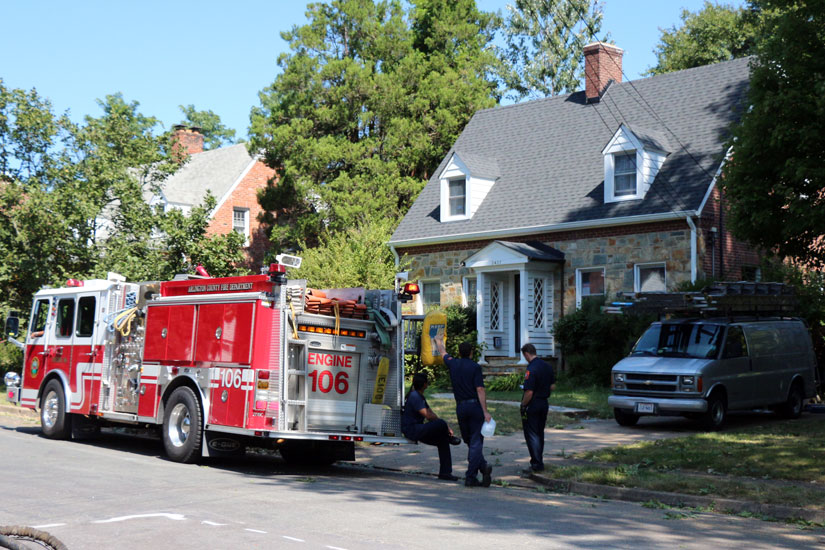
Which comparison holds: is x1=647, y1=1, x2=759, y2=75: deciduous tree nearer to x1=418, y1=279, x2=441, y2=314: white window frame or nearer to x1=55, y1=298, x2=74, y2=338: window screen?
x1=418, y1=279, x2=441, y2=314: white window frame

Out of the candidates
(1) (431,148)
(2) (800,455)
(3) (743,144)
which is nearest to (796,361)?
(3) (743,144)

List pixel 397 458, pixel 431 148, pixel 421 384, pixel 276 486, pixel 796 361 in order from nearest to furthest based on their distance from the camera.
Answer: pixel 276 486, pixel 421 384, pixel 397 458, pixel 796 361, pixel 431 148

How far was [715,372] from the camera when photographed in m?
15.8

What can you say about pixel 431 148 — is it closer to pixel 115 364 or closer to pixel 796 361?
pixel 796 361

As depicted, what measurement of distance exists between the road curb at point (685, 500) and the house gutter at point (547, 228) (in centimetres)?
1312

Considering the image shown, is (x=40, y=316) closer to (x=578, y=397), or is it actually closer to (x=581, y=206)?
(x=578, y=397)

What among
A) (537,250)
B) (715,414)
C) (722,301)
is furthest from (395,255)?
(715,414)

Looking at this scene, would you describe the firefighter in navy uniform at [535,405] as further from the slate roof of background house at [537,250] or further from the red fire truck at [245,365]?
the slate roof of background house at [537,250]

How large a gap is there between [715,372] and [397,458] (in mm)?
5923

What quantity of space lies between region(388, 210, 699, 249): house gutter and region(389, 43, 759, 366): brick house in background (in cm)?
4

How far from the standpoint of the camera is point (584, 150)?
27219mm

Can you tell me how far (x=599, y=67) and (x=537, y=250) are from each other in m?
7.15

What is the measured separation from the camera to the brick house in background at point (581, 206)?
23469 mm

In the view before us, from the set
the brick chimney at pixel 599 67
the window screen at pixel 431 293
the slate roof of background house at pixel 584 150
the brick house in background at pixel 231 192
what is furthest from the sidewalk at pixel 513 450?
the brick house in background at pixel 231 192
